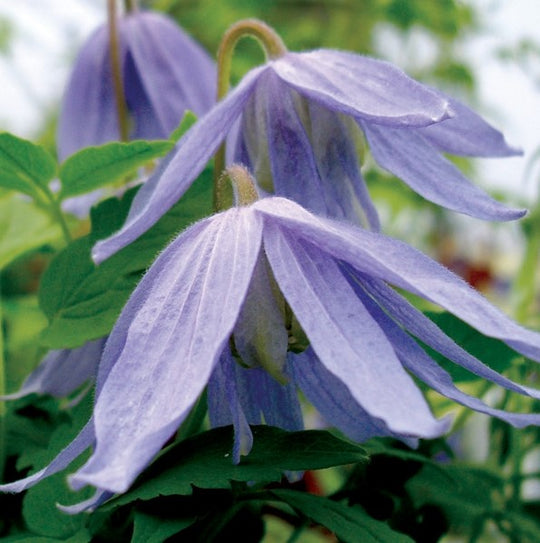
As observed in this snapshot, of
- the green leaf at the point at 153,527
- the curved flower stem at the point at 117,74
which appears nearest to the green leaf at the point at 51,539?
the green leaf at the point at 153,527

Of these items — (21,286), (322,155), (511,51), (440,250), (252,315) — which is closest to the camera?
(252,315)

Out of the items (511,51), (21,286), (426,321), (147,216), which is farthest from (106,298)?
(21,286)

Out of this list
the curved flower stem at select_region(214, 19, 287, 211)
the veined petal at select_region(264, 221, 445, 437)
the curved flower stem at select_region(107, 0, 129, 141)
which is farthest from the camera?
the curved flower stem at select_region(107, 0, 129, 141)

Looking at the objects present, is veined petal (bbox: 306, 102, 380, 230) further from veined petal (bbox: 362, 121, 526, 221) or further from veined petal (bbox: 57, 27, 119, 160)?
veined petal (bbox: 57, 27, 119, 160)

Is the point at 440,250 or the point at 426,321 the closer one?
the point at 426,321

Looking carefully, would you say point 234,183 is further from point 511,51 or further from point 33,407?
point 511,51

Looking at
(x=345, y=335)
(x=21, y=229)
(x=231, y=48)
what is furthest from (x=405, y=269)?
(x=21, y=229)

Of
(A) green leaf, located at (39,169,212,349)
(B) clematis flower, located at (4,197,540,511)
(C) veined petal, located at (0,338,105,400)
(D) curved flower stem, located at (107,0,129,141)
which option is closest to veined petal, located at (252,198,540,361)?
(B) clematis flower, located at (4,197,540,511)
